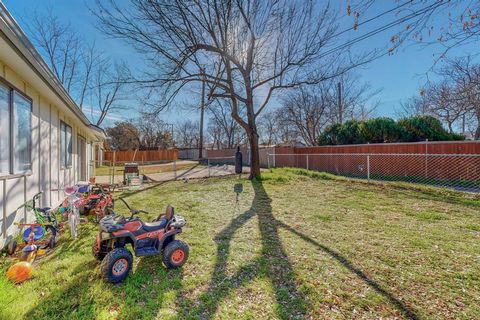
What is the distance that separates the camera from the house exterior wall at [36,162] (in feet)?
10.2

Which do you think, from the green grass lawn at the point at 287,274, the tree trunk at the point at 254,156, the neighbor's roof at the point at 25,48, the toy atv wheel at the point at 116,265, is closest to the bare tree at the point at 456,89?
the green grass lawn at the point at 287,274

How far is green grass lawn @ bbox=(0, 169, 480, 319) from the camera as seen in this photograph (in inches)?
79.0

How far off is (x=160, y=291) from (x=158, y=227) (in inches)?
27.2

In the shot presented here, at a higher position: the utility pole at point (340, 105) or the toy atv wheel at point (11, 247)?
the utility pole at point (340, 105)

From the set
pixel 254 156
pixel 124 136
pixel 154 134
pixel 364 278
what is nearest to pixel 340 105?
pixel 254 156

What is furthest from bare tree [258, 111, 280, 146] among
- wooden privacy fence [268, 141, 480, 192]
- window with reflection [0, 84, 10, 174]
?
window with reflection [0, 84, 10, 174]

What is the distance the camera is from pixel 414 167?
9.70 meters

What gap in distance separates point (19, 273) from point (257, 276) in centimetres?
252

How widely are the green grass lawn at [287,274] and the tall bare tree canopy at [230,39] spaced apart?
248 inches

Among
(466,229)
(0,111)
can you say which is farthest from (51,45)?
(466,229)

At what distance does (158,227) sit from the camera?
271 cm

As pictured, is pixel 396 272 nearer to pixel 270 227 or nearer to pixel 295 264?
pixel 295 264

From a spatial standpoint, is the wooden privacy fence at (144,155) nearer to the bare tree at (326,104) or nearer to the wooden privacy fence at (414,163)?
the bare tree at (326,104)

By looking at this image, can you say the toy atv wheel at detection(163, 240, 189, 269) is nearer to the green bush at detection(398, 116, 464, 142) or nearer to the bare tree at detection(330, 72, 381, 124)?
the green bush at detection(398, 116, 464, 142)
